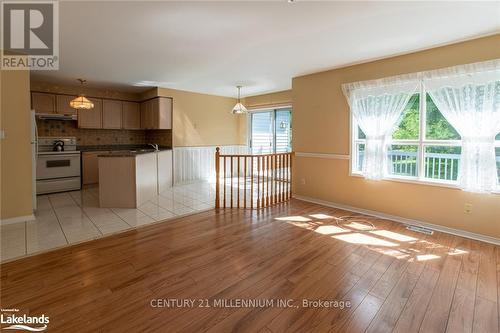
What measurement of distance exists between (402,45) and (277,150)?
13.5 ft

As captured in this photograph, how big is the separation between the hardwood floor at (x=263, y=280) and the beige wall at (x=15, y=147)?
1592 millimetres

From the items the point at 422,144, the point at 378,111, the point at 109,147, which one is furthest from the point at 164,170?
the point at 422,144

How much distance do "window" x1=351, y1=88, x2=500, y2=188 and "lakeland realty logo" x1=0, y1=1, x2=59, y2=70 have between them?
15.2ft

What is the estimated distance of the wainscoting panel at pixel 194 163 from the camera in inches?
259

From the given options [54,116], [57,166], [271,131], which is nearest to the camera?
[57,166]

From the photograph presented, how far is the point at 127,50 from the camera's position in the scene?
3617 millimetres

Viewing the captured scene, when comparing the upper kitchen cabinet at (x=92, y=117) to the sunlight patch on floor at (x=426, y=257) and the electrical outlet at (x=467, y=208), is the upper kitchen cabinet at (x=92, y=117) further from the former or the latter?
the electrical outlet at (x=467, y=208)

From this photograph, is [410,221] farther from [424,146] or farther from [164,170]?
[164,170]

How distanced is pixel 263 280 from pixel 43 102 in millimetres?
6386

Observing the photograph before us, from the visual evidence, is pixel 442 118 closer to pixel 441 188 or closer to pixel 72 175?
pixel 441 188

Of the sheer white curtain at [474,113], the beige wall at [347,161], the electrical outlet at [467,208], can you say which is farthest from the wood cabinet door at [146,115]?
the electrical outlet at [467,208]

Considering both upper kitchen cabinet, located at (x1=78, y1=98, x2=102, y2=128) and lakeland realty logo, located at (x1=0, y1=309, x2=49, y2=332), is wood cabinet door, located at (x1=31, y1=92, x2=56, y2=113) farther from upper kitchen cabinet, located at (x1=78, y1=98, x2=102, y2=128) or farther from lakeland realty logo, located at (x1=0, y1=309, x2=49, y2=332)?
lakeland realty logo, located at (x1=0, y1=309, x2=49, y2=332)

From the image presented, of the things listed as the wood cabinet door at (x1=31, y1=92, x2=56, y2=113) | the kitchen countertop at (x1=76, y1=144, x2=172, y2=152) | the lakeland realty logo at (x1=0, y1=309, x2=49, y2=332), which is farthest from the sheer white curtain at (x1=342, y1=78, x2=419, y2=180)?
the wood cabinet door at (x1=31, y1=92, x2=56, y2=113)

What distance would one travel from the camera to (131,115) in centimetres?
683
